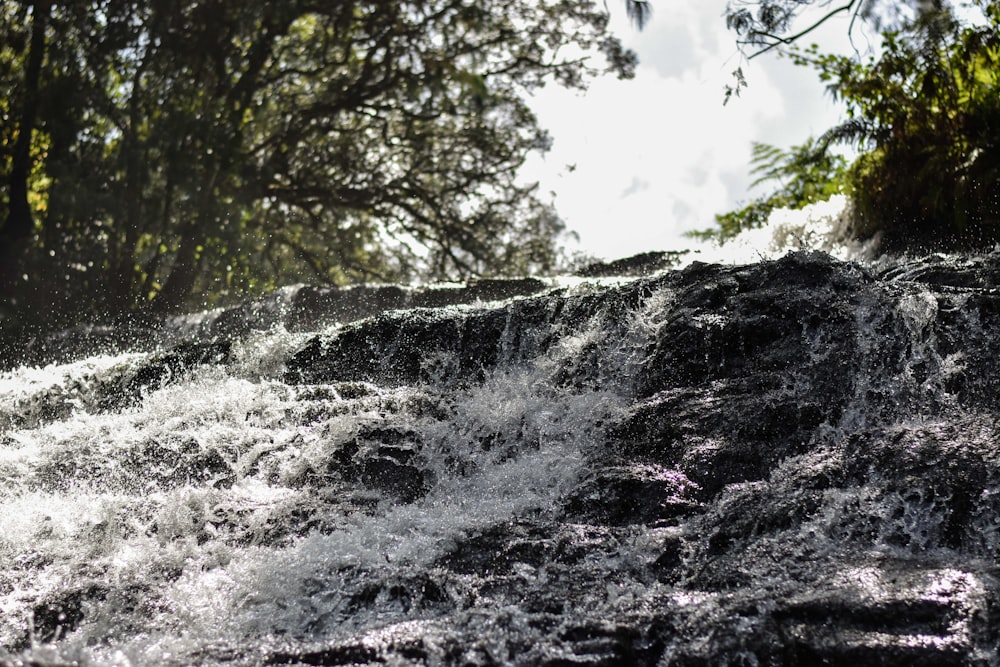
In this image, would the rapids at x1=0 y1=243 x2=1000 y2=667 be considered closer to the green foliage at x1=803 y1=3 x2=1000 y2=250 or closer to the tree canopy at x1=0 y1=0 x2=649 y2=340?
the green foliage at x1=803 y1=3 x2=1000 y2=250

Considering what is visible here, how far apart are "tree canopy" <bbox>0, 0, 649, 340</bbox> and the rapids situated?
6.71 meters

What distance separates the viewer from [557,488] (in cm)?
383

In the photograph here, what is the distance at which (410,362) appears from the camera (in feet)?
18.8

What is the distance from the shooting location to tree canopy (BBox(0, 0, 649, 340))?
40.0 feet

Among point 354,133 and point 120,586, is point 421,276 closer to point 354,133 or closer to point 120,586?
point 354,133

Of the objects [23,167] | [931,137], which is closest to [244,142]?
[23,167]

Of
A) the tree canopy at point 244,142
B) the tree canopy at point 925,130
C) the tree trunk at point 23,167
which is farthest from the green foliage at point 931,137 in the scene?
the tree trunk at point 23,167

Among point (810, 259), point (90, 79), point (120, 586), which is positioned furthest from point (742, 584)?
point (90, 79)

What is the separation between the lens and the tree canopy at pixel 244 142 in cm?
1218

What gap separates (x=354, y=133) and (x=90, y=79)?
389 cm

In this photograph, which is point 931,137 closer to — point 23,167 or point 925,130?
point 925,130

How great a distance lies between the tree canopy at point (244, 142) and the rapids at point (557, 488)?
6.71 metres

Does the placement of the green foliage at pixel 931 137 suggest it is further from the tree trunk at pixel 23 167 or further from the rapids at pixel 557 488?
the tree trunk at pixel 23 167

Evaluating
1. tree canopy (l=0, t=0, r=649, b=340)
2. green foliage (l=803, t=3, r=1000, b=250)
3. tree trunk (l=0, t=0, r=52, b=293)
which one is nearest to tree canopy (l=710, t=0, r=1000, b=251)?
green foliage (l=803, t=3, r=1000, b=250)
